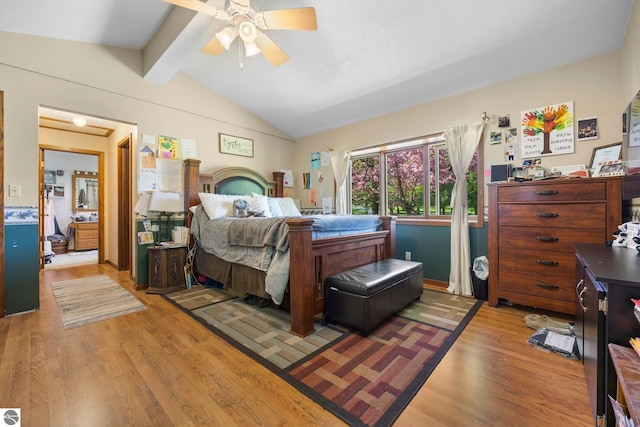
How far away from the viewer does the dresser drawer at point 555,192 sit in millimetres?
2061

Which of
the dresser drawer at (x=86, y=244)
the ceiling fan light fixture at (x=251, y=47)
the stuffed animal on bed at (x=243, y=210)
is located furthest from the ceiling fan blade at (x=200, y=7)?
the dresser drawer at (x=86, y=244)

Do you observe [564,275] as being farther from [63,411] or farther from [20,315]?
[20,315]

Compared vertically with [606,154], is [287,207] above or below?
below

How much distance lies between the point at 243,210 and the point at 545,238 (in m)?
3.22

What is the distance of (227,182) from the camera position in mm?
4078

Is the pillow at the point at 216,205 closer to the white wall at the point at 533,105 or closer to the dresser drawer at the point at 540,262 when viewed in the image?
the white wall at the point at 533,105

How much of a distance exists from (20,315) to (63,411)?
6.38 feet

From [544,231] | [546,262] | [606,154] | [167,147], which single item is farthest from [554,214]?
[167,147]

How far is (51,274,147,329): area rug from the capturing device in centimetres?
242

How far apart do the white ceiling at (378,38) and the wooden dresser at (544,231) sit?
4.12 feet

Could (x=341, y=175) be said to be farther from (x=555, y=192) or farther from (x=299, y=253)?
(x=555, y=192)

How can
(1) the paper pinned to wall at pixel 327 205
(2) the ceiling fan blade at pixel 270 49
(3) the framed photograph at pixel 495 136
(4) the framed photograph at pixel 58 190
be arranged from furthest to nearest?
(4) the framed photograph at pixel 58 190 < (1) the paper pinned to wall at pixel 327 205 < (3) the framed photograph at pixel 495 136 < (2) the ceiling fan blade at pixel 270 49

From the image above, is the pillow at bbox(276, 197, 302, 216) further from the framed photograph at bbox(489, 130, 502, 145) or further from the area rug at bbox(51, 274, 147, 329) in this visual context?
the framed photograph at bbox(489, 130, 502, 145)

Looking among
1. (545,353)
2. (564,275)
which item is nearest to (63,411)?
(545,353)
